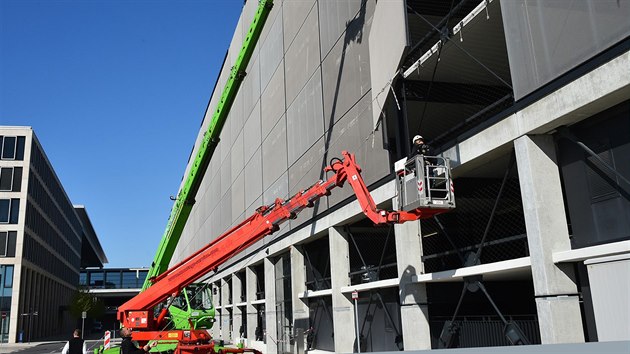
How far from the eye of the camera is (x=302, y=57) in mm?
23562

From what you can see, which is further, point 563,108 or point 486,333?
point 486,333

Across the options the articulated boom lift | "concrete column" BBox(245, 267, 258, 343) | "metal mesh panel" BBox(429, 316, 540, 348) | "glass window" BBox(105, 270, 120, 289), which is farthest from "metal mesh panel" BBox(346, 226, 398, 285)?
"glass window" BBox(105, 270, 120, 289)

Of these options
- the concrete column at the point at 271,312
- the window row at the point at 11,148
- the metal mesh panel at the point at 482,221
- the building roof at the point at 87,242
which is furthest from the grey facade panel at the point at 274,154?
the building roof at the point at 87,242

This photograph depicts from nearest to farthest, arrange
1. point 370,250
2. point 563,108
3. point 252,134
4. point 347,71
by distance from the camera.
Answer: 1. point 563,108
2. point 347,71
3. point 370,250
4. point 252,134

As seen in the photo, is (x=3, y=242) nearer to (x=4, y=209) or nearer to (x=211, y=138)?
(x=4, y=209)

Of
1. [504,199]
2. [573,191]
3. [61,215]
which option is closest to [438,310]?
[504,199]

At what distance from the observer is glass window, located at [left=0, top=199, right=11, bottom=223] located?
5672 cm

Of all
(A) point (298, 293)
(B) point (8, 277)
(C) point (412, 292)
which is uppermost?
(B) point (8, 277)

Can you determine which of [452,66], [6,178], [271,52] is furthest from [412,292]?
[6,178]

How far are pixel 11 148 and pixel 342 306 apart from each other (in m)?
53.8

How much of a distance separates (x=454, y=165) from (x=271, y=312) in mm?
16841

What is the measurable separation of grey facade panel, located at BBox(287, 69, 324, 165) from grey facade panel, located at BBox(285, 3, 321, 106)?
0.52 meters

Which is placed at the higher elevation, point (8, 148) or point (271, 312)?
point (8, 148)

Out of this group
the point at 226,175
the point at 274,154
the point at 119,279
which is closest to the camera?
the point at 274,154
